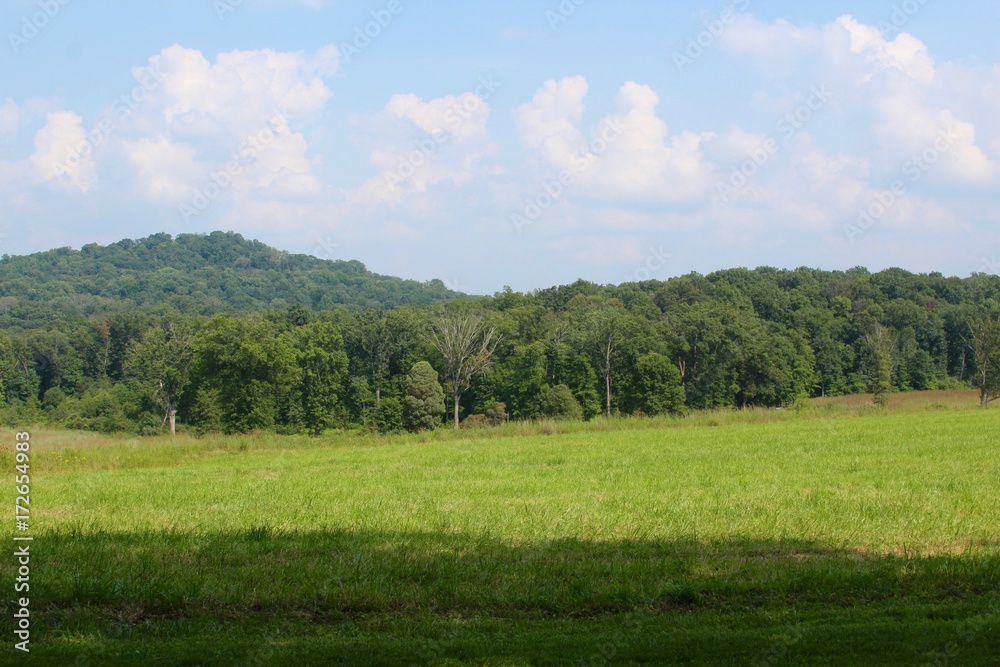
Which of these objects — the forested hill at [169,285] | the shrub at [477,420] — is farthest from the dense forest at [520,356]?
the forested hill at [169,285]

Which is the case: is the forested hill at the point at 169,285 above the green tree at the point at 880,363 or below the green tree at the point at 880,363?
above

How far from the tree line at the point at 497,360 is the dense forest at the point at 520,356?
0.17m

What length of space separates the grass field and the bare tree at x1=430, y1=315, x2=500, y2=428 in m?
45.0

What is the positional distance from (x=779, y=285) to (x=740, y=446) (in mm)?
92063

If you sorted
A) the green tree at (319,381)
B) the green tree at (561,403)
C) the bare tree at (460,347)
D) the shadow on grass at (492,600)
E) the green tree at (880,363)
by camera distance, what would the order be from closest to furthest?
the shadow on grass at (492,600) → the bare tree at (460,347) → the green tree at (880,363) → the green tree at (319,381) → the green tree at (561,403)

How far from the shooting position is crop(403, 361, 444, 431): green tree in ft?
215

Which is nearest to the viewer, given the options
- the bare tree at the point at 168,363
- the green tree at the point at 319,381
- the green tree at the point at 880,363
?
the bare tree at the point at 168,363

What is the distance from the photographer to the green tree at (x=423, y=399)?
65.5 meters

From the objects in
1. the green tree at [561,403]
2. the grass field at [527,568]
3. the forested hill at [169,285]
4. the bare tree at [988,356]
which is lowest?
the green tree at [561,403]

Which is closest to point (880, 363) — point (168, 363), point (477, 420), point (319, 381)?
point (477, 420)

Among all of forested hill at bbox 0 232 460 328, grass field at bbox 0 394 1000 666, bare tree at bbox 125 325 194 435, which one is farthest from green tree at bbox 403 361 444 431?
forested hill at bbox 0 232 460 328

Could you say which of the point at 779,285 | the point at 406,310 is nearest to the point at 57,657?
the point at 406,310

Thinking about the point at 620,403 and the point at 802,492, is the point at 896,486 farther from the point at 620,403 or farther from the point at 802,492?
the point at 620,403

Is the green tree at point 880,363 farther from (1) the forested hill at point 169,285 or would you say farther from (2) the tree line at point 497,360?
(1) the forested hill at point 169,285
